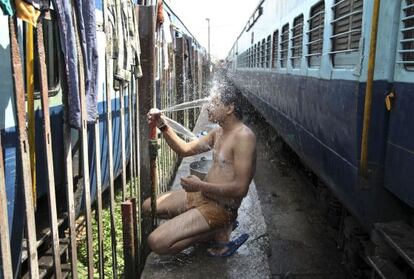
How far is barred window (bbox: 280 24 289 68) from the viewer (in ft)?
A: 21.6

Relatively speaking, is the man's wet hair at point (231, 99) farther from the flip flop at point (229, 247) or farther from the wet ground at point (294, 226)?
the wet ground at point (294, 226)

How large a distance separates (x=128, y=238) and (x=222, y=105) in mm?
1226

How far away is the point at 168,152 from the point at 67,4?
403 centimetres

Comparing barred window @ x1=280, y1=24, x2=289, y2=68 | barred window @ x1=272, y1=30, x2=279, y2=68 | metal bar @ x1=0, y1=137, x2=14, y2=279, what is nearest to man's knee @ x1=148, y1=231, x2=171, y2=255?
metal bar @ x1=0, y1=137, x2=14, y2=279

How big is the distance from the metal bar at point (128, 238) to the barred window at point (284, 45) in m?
4.04

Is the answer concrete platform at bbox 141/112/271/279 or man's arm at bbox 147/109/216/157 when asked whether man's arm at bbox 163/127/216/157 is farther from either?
concrete platform at bbox 141/112/271/279

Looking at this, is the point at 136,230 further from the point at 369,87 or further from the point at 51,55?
the point at 369,87

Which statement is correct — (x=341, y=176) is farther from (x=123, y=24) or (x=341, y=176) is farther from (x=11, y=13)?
(x=11, y=13)

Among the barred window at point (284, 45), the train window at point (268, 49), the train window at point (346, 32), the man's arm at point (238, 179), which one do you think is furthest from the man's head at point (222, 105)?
the train window at point (268, 49)

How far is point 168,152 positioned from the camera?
6.09 meters

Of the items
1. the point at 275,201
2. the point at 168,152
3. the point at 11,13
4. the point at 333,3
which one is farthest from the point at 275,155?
the point at 11,13

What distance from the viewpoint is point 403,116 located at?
262cm

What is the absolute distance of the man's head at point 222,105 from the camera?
3605mm

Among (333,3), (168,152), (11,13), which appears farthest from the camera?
(168,152)
